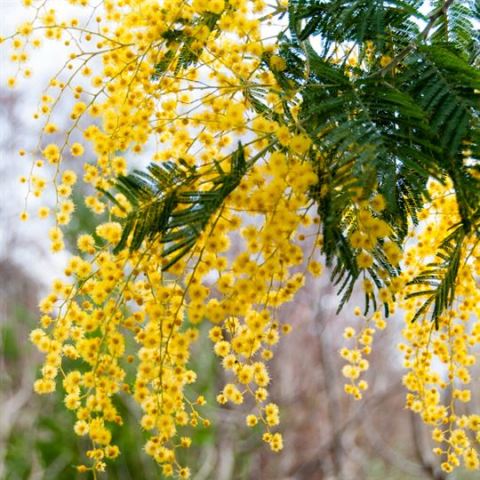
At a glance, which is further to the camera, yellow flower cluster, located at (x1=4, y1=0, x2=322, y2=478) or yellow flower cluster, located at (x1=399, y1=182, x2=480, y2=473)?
yellow flower cluster, located at (x1=399, y1=182, x2=480, y2=473)

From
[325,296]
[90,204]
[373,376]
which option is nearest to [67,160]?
[325,296]

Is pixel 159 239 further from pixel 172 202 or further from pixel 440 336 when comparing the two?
pixel 440 336

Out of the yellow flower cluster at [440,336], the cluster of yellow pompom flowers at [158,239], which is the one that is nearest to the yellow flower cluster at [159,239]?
the cluster of yellow pompom flowers at [158,239]

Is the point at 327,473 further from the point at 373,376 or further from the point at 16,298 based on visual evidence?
the point at 16,298

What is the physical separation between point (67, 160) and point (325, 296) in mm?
1942

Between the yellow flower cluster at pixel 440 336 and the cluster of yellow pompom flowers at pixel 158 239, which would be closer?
the cluster of yellow pompom flowers at pixel 158 239

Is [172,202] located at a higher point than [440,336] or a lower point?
higher

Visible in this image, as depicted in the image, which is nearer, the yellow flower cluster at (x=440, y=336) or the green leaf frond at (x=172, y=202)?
the green leaf frond at (x=172, y=202)

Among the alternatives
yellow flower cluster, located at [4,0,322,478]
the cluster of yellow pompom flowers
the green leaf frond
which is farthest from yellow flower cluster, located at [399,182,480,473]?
the green leaf frond

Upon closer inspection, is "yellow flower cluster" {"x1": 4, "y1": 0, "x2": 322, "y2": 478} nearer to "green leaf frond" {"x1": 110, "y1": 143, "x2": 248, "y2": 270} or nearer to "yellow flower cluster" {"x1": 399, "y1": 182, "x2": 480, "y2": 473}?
"green leaf frond" {"x1": 110, "y1": 143, "x2": 248, "y2": 270}

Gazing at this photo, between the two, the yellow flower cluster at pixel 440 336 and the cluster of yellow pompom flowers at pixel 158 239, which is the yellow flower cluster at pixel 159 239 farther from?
the yellow flower cluster at pixel 440 336

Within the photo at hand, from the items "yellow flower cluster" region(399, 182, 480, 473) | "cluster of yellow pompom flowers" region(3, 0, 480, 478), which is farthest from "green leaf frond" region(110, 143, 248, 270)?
"yellow flower cluster" region(399, 182, 480, 473)

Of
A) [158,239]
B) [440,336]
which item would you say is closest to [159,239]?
[158,239]

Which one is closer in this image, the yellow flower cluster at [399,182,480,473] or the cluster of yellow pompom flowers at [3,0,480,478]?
the cluster of yellow pompom flowers at [3,0,480,478]
